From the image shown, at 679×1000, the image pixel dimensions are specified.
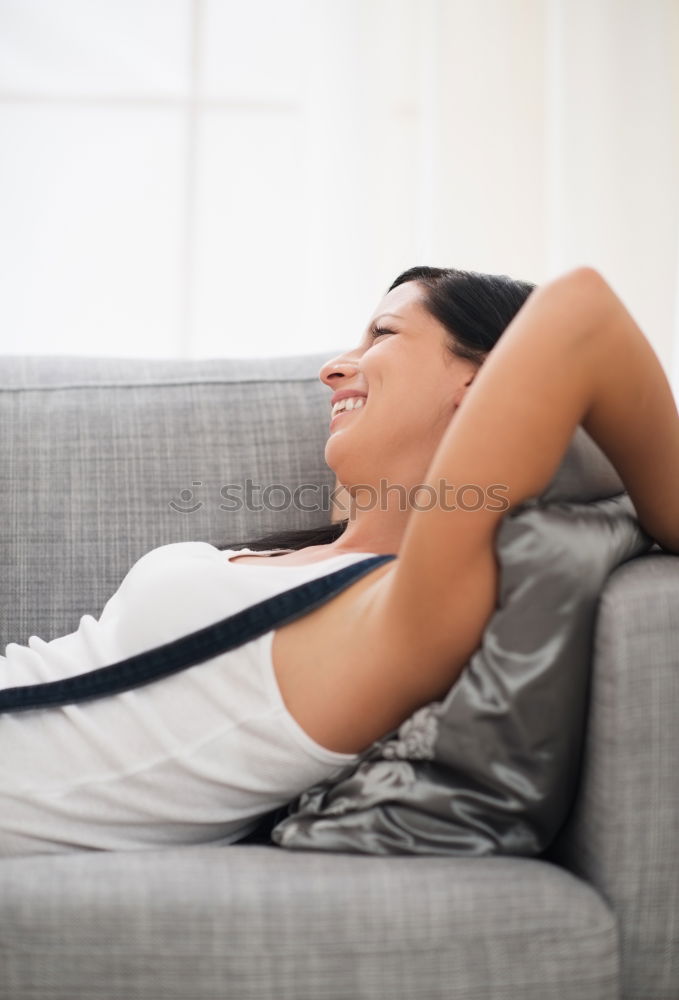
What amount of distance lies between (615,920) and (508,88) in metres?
2.01

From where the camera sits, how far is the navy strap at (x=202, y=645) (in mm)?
1006

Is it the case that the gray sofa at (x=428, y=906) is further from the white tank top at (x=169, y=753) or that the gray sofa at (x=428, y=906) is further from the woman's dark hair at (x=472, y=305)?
the woman's dark hair at (x=472, y=305)

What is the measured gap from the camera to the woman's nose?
4.37ft

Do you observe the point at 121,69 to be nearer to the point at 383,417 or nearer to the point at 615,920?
the point at 383,417

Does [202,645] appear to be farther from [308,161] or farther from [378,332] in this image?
[308,161]

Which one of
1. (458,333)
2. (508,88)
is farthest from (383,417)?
(508,88)

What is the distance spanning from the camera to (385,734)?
100cm

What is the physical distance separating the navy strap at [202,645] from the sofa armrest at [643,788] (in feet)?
0.96

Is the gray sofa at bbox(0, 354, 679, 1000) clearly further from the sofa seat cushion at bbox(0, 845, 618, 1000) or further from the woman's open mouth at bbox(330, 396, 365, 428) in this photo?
the woman's open mouth at bbox(330, 396, 365, 428)

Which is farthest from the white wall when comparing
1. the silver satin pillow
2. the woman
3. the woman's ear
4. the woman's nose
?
the silver satin pillow

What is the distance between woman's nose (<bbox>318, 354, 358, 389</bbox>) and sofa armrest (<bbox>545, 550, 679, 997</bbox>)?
22.3 inches

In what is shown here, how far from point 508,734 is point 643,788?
5.0 inches

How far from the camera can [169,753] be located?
3.29ft

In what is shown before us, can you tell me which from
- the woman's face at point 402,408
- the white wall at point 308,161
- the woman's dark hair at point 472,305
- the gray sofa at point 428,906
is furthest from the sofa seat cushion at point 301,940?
the white wall at point 308,161
